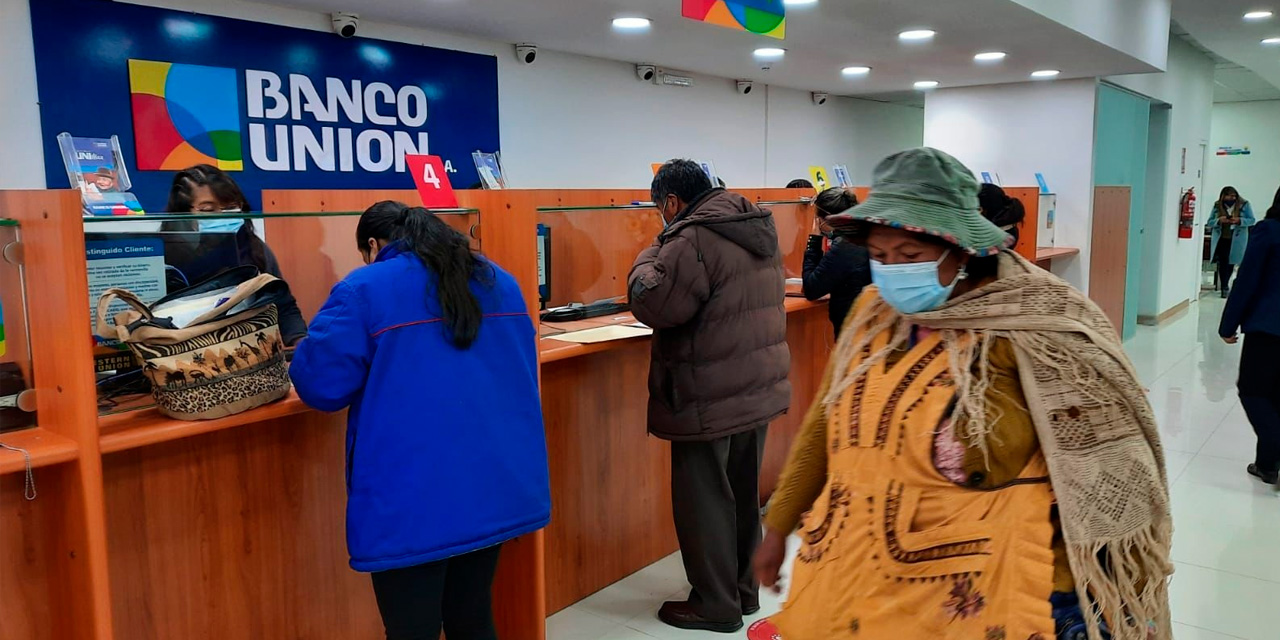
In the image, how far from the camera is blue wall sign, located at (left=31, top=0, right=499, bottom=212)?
4305 millimetres

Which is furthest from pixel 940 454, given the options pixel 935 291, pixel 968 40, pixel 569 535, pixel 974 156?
pixel 974 156

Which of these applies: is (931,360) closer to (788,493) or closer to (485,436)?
(788,493)

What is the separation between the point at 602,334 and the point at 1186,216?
947 centimetres

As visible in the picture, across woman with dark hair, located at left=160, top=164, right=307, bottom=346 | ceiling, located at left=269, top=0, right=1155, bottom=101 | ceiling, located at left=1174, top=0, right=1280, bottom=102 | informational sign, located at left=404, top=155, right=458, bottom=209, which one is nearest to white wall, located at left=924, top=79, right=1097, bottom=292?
ceiling, located at left=269, top=0, right=1155, bottom=101

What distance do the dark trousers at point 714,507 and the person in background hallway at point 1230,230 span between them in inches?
459

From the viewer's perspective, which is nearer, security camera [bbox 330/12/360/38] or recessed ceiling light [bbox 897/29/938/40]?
security camera [bbox 330/12/360/38]

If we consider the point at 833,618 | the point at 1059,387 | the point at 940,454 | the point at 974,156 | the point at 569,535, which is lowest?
the point at 569,535

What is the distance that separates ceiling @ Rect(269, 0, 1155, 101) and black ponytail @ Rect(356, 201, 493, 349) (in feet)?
9.71

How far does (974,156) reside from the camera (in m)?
8.96

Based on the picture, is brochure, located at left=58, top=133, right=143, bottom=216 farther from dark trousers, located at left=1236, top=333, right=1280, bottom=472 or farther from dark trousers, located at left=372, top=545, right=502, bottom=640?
dark trousers, located at left=1236, top=333, right=1280, bottom=472

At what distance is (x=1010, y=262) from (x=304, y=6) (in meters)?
4.54

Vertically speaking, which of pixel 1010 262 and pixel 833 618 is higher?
pixel 1010 262

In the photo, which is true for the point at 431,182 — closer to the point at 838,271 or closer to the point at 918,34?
the point at 838,271

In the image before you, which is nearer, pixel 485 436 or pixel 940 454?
pixel 940 454
